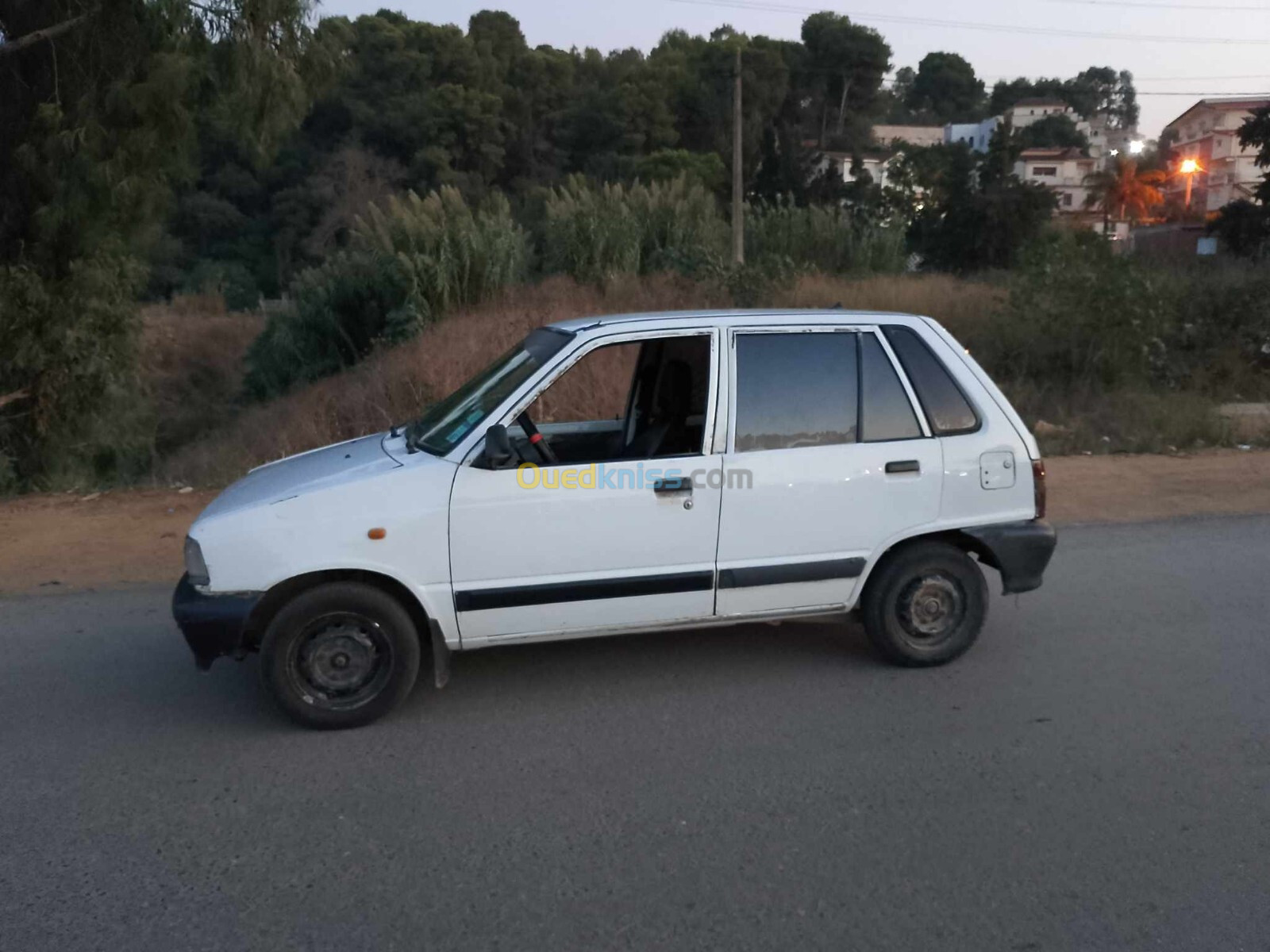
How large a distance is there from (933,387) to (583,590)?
2031mm

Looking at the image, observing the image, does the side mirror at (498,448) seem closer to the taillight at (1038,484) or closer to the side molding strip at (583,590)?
the side molding strip at (583,590)

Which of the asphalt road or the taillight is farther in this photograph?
the taillight

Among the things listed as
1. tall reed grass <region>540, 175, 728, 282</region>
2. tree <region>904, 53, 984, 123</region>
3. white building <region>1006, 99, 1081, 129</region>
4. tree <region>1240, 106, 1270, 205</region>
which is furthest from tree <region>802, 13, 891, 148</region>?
tall reed grass <region>540, 175, 728, 282</region>

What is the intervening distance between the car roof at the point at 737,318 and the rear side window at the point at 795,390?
0.09 m

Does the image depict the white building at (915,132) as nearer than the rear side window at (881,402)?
No

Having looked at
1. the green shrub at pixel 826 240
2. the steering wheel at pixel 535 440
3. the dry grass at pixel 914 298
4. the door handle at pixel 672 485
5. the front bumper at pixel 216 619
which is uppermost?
the green shrub at pixel 826 240

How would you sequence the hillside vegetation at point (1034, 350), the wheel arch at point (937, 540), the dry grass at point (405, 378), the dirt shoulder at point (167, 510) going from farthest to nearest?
the hillside vegetation at point (1034, 350) → the dry grass at point (405, 378) → the dirt shoulder at point (167, 510) → the wheel arch at point (937, 540)

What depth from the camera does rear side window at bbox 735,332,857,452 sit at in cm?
552

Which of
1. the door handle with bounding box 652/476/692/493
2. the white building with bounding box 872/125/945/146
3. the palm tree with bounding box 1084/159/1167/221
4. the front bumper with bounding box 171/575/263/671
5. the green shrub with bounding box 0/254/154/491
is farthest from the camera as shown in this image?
the white building with bounding box 872/125/945/146

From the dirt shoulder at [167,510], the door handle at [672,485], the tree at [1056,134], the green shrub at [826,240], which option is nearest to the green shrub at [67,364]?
the dirt shoulder at [167,510]

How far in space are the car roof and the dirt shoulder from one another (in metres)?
3.93

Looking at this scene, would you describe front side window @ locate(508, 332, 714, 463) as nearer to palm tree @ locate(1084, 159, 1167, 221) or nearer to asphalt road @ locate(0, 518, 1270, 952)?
asphalt road @ locate(0, 518, 1270, 952)

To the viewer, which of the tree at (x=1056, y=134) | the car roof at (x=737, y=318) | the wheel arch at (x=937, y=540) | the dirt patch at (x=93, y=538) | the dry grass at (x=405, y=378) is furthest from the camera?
the tree at (x=1056, y=134)

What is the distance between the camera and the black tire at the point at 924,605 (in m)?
5.74
